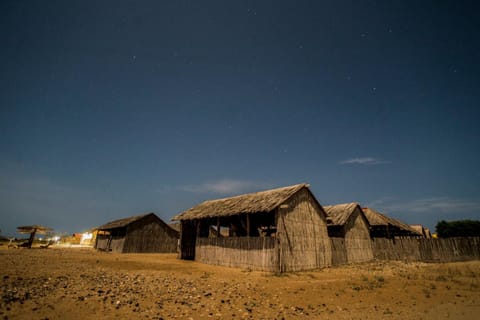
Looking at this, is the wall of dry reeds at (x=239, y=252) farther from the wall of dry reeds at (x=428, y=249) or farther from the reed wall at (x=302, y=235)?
the wall of dry reeds at (x=428, y=249)

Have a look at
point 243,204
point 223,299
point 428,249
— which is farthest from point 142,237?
point 428,249

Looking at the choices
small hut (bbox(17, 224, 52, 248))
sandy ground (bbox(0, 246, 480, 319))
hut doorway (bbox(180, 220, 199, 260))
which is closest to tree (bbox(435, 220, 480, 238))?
sandy ground (bbox(0, 246, 480, 319))

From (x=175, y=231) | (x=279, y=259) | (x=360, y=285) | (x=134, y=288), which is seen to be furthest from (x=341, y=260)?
(x=175, y=231)

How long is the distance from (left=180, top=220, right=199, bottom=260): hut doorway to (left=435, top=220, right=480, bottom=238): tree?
61.6 metres

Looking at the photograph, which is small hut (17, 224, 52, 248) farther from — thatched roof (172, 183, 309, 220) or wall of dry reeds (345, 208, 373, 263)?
wall of dry reeds (345, 208, 373, 263)

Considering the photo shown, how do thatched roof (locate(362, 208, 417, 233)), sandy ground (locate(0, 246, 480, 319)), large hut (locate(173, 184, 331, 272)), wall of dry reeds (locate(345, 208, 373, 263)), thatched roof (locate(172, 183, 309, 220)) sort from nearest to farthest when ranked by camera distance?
sandy ground (locate(0, 246, 480, 319)), large hut (locate(173, 184, 331, 272)), thatched roof (locate(172, 183, 309, 220)), wall of dry reeds (locate(345, 208, 373, 263)), thatched roof (locate(362, 208, 417, 233))

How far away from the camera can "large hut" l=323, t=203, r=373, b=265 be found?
21297 mm

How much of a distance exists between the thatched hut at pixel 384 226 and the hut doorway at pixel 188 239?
20.4 metres

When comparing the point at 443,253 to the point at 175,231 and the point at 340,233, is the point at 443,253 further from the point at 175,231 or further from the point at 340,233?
the point at 175,231

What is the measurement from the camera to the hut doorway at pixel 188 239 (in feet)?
76.0

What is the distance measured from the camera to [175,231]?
3600 cm

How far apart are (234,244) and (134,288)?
378 inches

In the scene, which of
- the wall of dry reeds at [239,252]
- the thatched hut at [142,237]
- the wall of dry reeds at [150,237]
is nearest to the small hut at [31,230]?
the thatched hut at [142,237]

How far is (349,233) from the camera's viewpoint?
24.0 metres
